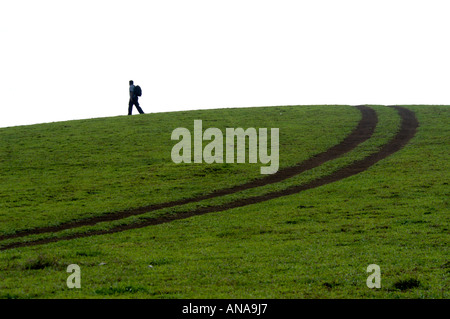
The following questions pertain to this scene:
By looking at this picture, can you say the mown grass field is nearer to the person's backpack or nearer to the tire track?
the tire track

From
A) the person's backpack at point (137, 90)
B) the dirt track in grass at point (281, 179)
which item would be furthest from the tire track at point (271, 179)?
the person's backpack at point (137, 90)

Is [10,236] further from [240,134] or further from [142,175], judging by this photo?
[240,134]

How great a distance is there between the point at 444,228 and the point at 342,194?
9.69 meters

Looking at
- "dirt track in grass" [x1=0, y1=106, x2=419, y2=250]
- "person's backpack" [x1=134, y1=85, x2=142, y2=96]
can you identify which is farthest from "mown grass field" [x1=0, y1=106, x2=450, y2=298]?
"person's backpack" [x1=134, y1=85, x2=142, y2=96]

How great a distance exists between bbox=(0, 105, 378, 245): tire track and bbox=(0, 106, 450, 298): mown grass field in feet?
2.69

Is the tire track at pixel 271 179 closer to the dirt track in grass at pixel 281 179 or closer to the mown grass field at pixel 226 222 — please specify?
the dirt track in grass at pixel 281 179

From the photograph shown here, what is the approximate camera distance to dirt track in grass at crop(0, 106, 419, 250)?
2669cm

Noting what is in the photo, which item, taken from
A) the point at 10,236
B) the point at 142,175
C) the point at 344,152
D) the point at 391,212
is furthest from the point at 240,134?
the point at 10,236

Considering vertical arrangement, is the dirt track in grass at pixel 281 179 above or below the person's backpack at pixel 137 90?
below

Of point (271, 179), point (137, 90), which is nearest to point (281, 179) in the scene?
point (271, 179)

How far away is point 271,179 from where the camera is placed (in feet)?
126

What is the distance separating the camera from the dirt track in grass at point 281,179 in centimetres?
2669

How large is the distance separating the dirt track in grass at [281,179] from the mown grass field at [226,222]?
797mm
